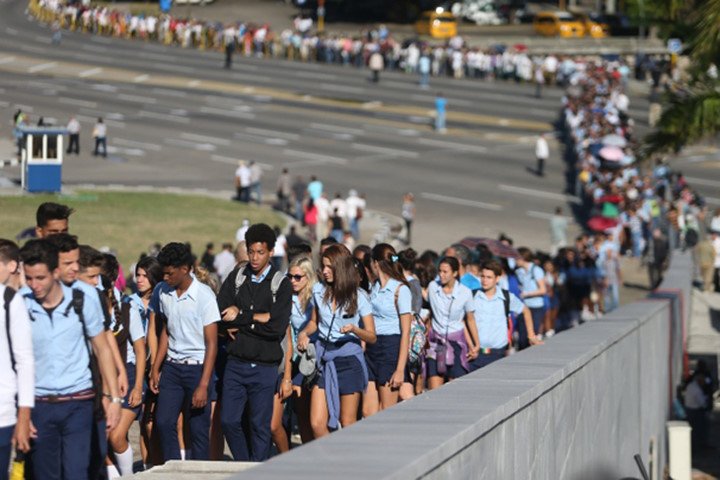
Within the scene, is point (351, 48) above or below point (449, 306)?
above

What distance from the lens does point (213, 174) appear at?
4422 centimetres

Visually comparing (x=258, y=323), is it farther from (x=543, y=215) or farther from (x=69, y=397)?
(x=543, y=215)

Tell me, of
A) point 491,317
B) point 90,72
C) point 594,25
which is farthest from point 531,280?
point 594,25

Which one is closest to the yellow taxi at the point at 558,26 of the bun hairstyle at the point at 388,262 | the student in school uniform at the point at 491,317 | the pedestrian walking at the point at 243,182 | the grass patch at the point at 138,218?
the pedestrian walking at the point at 243,182

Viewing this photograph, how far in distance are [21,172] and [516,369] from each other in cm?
2972

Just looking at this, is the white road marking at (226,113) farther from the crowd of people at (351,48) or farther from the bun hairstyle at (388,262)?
the bun hairstyle at (388,262)

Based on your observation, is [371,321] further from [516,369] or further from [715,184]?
[715,184]

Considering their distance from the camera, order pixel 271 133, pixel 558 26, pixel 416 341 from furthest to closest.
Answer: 1. pixel 558 26
2. pixel 271 133
3. pixel 416 341

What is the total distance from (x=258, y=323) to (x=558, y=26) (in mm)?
72546

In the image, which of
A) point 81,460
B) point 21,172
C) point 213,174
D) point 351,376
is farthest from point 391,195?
point 81,460

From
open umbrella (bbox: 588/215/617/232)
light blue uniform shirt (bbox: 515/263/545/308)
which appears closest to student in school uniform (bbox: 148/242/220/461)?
light blue uniform shirt (bbox: 515/263/545/308)

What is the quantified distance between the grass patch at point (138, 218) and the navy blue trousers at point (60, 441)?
66.9 ft

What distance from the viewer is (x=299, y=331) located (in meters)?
10.7

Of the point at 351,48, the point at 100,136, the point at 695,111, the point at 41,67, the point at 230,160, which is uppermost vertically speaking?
the point at 351,48
